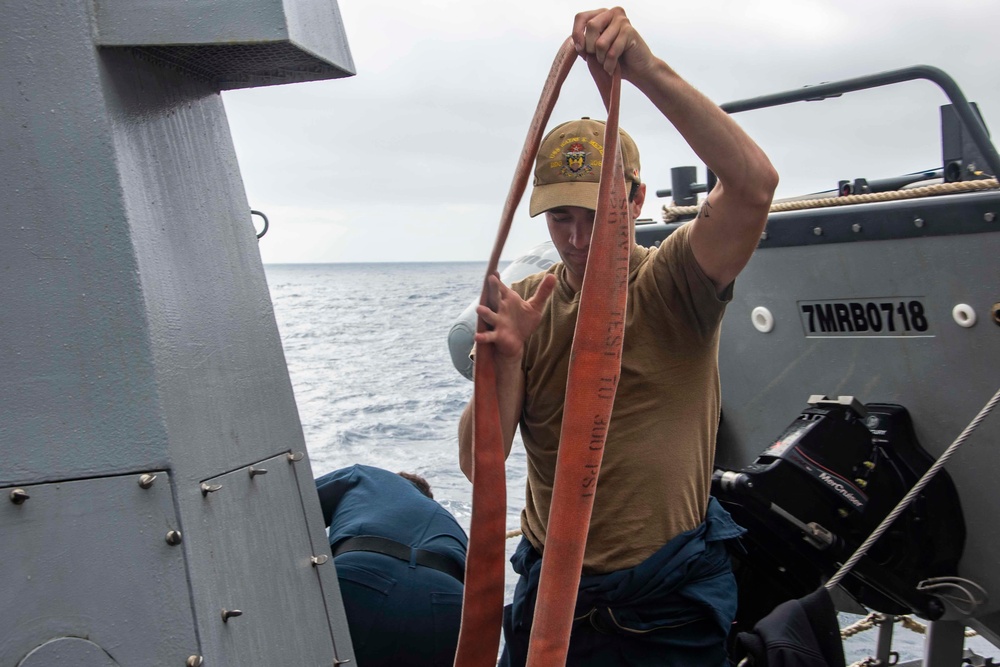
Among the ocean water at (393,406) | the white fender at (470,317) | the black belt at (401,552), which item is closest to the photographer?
the black belt at (401,552)

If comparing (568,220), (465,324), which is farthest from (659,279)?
(465,324)

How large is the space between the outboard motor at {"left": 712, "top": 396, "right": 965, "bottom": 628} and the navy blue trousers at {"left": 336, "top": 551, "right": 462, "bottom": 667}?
0.99 meters

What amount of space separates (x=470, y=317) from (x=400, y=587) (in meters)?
2.04

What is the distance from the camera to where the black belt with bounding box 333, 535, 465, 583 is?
334 cm

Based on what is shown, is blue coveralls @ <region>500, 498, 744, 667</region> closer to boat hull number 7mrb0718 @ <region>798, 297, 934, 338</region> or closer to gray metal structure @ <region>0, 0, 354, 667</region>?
gray metal structure @ <region>0, 0, 354, 667</region>

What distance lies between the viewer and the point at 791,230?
346 cm

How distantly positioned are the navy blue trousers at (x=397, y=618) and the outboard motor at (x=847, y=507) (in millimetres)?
992

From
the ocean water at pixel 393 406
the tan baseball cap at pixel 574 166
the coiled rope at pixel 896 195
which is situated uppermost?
the tan baseball cap at pixel 574 166

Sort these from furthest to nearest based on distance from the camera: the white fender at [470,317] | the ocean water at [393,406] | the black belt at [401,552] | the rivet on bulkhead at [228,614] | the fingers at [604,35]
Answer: the ocean water at [393,406], the white fender at [470,317], the black belt at [401,552], the fingers at [604,35], the rivet on bulkhead at [228,614]

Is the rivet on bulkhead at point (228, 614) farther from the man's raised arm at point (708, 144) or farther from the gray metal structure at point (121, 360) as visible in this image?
the man's raised arm at point (708, 144)

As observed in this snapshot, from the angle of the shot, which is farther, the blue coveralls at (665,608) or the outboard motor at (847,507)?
the outboard motor at (847,507)

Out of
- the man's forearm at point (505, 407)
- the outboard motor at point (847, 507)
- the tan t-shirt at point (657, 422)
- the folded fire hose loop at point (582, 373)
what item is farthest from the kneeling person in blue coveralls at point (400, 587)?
the folded fire hose loop at point (582, 373)

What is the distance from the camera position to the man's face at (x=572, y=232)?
79.7 inches

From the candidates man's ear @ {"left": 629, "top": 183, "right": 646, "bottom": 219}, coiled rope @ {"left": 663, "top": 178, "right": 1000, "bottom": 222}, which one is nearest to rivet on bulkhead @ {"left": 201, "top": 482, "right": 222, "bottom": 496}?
man's ear @ {"left": 629, "top": 183, "right": 646, "bottom": 219}
